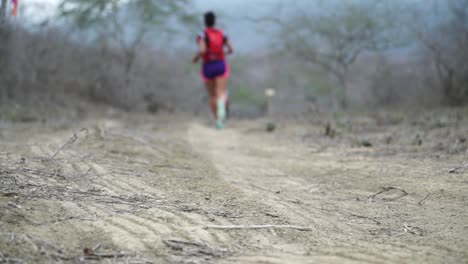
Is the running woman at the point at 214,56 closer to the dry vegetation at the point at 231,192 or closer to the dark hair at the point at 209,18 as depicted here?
the dark hair at the point at 209,18

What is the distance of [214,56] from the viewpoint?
786 cm

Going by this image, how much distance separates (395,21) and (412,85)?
1.86m

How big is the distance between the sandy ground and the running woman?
2.88 metres

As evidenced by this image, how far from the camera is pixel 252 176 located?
3852mm

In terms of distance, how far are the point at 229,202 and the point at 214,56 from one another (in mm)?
5148

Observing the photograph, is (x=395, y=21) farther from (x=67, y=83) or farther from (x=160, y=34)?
(x=67, y=83)

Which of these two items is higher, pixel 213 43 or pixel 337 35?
pixel 337 35

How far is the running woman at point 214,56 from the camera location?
25.4 feet

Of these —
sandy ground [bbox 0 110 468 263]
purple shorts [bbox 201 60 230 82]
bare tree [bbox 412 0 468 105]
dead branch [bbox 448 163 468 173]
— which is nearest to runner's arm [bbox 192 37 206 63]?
A: purple shorts [bbox 201 60 230 82]

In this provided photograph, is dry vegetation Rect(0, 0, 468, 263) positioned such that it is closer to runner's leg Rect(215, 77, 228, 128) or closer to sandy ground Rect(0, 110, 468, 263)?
sandy ground Rect(0, 110, 468, 263)

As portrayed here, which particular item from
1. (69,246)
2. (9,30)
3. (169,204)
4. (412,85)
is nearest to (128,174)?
(169,204)

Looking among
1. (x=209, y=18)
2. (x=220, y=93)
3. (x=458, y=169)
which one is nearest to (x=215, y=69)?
(x=220, y=93)

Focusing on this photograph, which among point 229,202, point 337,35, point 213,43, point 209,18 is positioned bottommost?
point 229,202

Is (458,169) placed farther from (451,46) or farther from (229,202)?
(451,46)
